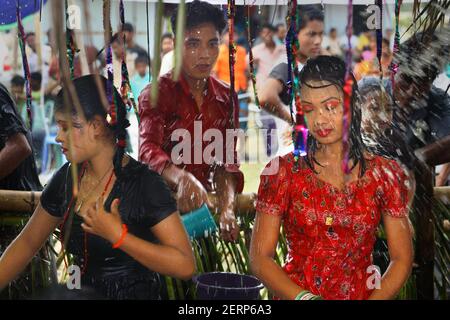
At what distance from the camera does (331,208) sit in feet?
4.53

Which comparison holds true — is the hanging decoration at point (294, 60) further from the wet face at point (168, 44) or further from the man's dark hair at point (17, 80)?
the man's dark hair at point (17, 80)

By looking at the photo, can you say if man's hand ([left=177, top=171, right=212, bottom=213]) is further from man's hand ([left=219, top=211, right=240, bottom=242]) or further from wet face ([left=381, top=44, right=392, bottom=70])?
wet face ([left=381, top=44, right=392, bottom=70])

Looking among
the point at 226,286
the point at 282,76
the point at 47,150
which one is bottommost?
the point at 226,286

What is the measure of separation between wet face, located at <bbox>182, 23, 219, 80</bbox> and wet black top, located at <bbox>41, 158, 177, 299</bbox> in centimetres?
42

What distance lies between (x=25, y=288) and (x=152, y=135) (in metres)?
0.51

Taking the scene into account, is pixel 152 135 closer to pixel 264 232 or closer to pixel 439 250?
pixel 264 232

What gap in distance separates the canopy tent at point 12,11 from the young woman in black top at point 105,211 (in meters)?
0.35

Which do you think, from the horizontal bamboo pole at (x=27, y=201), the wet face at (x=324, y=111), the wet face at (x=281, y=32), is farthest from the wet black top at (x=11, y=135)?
the wet face at (x=281, y=32)

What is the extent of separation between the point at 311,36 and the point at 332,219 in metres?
0.83

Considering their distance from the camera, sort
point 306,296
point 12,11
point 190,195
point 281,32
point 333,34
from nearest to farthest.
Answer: point 306,296, point 190,195, point 12,11, point 333,34, point 281,32

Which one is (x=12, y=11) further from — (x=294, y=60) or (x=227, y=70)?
(x=227, y=70)

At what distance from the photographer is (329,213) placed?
1.38 m

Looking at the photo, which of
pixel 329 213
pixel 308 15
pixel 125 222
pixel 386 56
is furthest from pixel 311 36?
pixel 125 222
